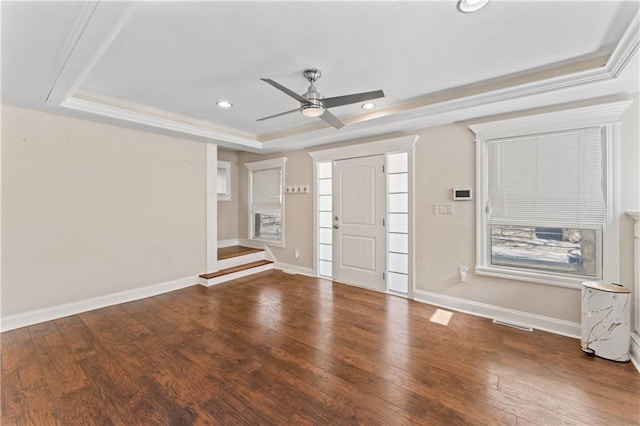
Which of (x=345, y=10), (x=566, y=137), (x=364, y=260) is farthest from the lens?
(x=364, y=260)

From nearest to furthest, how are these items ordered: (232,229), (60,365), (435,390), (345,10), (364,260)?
(345,10), (435,390), (60,365), (364,260), (232,229)

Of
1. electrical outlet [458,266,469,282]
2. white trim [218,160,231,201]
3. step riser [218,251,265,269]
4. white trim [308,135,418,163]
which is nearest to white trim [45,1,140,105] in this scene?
white trim [308,135,418,163]

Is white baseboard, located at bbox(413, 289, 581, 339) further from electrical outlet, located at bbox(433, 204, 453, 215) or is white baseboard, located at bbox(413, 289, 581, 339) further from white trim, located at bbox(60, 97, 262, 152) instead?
white trim, located at bbox(60, 97, 262, 152)

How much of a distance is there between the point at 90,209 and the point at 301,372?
3306 mm

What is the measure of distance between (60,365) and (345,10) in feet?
11.3

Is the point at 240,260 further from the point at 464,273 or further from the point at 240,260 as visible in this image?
the point at 464,273

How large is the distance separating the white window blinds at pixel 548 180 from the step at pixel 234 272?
3901mm

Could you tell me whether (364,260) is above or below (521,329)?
above

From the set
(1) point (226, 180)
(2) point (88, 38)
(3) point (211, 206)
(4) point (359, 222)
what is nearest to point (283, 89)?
(2) point (88, 38)

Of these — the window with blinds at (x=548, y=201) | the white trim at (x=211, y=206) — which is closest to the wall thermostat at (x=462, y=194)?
the window with blinds at (x=548, y=201)

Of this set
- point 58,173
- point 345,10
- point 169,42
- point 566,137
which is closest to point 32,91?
point 58,173

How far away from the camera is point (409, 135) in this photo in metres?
3.68

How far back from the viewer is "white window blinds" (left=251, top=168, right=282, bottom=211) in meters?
5.44

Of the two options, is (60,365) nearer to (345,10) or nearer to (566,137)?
(345,10)
